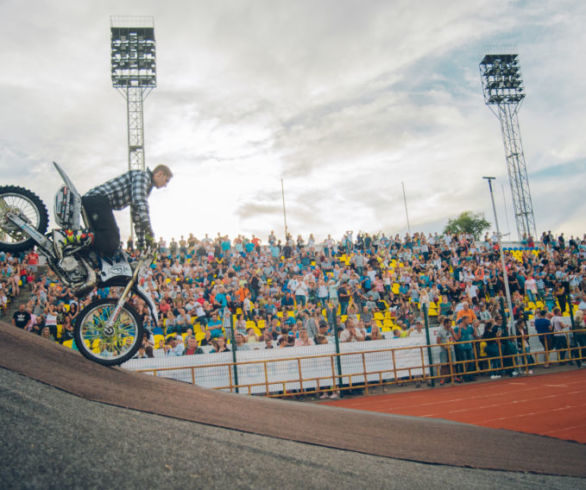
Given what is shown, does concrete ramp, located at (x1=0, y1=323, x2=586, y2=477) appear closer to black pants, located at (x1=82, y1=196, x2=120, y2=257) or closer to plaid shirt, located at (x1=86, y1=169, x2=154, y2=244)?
black pants, located at (x1=82, y1=196, x2=120, y2=257)

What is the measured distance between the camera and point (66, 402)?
450 centimetres

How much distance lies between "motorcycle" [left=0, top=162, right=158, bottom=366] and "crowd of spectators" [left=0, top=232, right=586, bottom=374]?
7109 millimetres

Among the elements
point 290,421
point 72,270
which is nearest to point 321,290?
point 290,421

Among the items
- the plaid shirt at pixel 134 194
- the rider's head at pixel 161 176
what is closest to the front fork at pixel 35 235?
the plaid shirt at pixel 134 194

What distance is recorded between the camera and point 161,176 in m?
5.91

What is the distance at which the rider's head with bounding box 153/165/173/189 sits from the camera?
5.90 metres

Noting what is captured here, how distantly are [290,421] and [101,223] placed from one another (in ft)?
11.3

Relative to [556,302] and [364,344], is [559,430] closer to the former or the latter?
[364,344]

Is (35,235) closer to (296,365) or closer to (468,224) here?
(296,365)

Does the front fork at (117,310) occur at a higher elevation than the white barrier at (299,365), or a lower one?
higher

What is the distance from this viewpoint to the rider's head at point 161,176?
590 centimetres

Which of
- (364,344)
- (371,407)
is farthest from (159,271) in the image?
(371,407)

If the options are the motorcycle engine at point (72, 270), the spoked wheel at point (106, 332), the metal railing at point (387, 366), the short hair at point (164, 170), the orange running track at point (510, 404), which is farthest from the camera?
the metal railing at point (387, 366)

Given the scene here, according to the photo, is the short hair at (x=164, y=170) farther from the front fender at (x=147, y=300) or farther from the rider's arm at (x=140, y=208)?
the front fender at (x=147, y=300)
